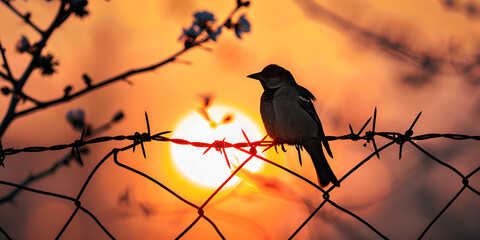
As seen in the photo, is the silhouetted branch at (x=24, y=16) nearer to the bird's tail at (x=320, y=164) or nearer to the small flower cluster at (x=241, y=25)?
the small flower cluster at (x=241, y=25)

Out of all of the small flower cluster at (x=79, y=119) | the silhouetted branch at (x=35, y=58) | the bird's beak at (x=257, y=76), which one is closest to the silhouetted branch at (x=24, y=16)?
the silhouetted branch at (x=35, y=58)

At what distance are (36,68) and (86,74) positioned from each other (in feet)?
1.64

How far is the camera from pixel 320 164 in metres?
3.84

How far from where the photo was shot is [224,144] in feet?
6.79

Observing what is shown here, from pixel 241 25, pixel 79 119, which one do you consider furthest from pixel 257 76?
pixel 79 119

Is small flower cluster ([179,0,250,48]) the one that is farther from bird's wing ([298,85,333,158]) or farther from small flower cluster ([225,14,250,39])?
bird's wing ([298,85,333,158])

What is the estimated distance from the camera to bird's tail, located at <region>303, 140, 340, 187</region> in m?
3.72

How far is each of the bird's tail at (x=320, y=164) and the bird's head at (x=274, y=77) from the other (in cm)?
56

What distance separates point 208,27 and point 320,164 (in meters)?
→ 1.37

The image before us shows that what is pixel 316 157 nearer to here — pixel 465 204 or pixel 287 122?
pixel 287 122

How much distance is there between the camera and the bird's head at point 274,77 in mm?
4078

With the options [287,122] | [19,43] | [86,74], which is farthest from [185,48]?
[19,43]

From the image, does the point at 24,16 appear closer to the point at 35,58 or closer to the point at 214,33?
the point at 35,58

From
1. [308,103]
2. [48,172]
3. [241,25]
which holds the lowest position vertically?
[48,172]
